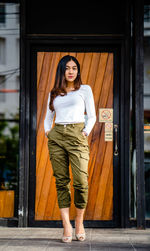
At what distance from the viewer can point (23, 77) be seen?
4.70 m

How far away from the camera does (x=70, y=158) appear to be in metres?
3.73

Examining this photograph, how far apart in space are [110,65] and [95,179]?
5.04 ft

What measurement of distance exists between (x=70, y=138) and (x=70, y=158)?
0.71ft

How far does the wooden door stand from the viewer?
15.4 feet

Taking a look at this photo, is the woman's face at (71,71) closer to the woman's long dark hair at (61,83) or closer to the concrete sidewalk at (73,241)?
the woman's long dark hair at (61,83)

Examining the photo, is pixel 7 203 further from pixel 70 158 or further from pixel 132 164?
pixel 132 164

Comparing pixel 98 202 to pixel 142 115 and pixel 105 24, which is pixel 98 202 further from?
pixel 105 24

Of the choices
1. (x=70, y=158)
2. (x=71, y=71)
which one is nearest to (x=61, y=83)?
(x=71, y=71)

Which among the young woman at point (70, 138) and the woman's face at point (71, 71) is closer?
the young woman at point (70, 138)

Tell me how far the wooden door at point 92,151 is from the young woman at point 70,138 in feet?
2.99

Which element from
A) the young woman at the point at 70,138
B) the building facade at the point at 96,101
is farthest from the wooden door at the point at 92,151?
the young woman at the point at 70,138

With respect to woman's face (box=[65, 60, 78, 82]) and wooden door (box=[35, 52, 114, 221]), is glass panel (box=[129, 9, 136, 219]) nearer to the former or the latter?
wooden door (box=[35, 52, 114, 221])

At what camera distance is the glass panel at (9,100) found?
4895 mm

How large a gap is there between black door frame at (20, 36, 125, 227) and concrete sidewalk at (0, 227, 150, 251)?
20cm
